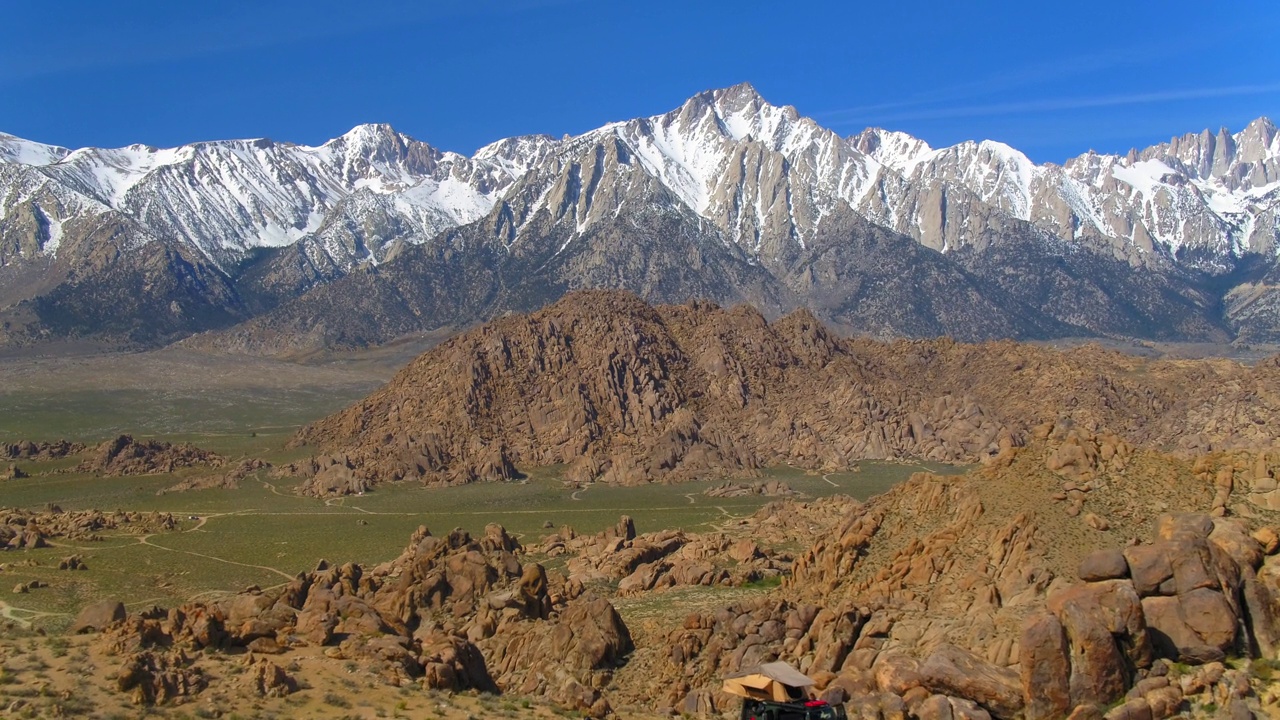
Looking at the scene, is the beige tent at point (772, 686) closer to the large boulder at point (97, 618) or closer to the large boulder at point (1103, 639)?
the large boulder at point (1103, 639)

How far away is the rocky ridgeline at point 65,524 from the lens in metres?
70.2

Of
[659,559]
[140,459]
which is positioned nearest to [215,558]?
[659,559]

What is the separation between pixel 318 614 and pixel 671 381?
9370cm

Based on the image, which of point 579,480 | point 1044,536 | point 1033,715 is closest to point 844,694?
point 1033,715

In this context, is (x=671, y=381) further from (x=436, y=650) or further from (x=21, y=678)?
(x=21, y=678)

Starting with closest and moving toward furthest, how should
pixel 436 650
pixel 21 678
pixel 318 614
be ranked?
pixel 21 678, pixel 436 650, pixel 318 614

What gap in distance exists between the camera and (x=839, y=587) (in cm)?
4147

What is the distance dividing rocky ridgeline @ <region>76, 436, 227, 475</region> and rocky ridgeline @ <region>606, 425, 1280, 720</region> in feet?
290

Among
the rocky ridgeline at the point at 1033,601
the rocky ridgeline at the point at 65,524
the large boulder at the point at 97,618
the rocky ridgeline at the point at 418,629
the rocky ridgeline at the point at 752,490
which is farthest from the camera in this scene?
the rocky ridgeline at the point at 752,490

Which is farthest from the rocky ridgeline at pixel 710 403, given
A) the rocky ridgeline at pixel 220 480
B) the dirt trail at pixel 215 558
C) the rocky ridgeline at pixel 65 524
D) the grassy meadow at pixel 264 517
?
the dirt trail at pixel 215 558

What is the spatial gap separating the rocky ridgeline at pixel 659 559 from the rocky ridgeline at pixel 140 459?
6044 cm

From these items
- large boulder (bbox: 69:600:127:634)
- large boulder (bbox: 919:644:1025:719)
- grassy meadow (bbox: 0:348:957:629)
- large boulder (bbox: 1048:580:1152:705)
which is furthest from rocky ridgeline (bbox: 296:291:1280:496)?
large boulder (bbox: 1048:580:1152:705)

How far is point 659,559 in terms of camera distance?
197 feet

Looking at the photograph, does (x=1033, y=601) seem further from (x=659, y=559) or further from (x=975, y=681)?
(x=659, y=559)
